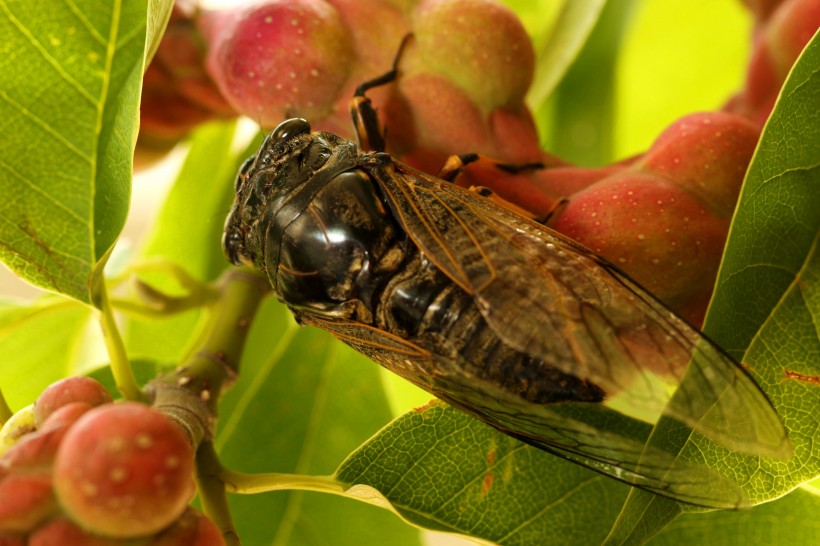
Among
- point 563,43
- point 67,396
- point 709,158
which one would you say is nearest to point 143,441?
point 67,396

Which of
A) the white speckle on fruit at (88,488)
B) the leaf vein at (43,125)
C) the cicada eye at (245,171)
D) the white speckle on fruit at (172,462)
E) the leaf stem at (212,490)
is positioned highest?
the leaf vein at (43,125)

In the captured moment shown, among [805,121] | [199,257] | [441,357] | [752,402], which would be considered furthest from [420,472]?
[199,257]

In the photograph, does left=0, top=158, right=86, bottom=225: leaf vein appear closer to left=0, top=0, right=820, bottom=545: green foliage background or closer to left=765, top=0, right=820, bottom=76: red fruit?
left=0, top=0, right=820, bottom=545: green foliage background

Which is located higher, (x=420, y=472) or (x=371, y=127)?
(x=371, y=127)

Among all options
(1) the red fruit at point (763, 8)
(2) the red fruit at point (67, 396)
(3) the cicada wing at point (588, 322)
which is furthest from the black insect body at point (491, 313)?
(1) the red fruit at point (763, 8)

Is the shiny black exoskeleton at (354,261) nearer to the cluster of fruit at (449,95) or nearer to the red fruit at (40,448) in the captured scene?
the cluster of fruit at (449,95)

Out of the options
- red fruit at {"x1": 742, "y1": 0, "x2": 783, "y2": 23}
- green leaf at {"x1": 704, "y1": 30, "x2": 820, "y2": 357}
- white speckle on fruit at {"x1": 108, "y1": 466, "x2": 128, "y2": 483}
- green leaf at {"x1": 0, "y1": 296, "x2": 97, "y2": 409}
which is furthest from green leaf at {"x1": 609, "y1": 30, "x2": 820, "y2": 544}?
green leaf at {"x1": 0, "y1": 296, "x2": 97, "y2": 409}

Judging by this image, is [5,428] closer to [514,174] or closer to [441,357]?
[441,357]
